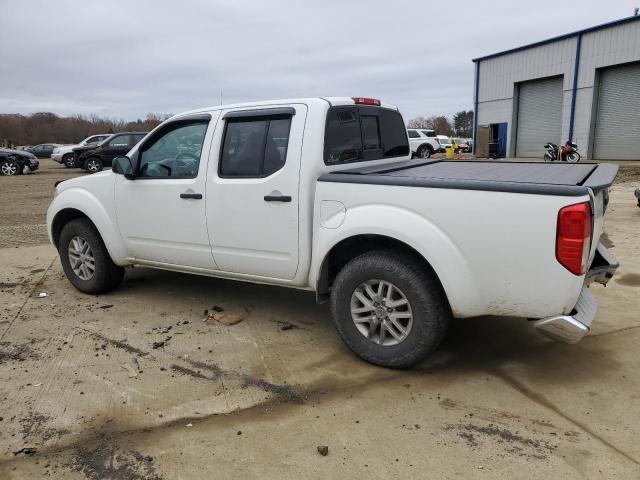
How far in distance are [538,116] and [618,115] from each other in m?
5.25

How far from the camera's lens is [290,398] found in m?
3.35

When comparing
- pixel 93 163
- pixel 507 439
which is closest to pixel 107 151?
pixel 93 163

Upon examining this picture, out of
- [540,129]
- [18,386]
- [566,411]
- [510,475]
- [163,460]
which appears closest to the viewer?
[510,475]

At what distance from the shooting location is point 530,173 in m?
3.67

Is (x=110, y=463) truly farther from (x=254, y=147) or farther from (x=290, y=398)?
(x=254, y=147)

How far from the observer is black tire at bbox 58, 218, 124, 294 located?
5.25 metres

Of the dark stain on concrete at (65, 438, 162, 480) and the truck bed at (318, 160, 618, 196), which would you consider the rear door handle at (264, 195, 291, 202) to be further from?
the dark stain on concrete at (65, 438, 162, 480)

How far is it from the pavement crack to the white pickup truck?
0.45 metres

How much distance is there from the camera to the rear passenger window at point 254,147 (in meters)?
4.01

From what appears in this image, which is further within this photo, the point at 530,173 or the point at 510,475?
the point at 530,173

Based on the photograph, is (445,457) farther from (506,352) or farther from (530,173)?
(530,173)

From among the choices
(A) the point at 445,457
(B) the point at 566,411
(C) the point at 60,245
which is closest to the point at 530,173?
(B) the point at 566,411

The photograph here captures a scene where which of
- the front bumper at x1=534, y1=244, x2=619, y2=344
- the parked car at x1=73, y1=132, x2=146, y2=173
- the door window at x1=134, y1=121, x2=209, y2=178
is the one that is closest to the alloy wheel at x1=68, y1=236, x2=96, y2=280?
the door window at x1=134, y1=121, x2=209, y2=178

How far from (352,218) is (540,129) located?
28.6 m
